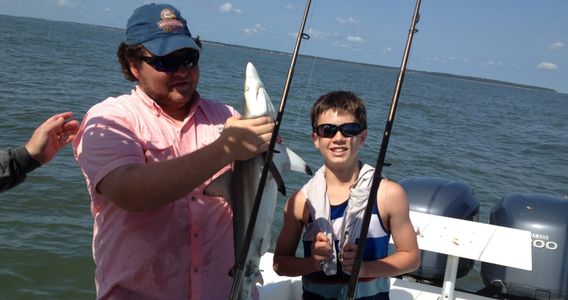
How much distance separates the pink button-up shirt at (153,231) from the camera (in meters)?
2.51

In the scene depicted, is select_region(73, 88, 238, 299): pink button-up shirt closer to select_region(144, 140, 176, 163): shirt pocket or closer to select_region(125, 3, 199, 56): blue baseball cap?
select_region(144, 140, 176, 163): shirt pocket

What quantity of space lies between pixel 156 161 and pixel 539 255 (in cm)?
410

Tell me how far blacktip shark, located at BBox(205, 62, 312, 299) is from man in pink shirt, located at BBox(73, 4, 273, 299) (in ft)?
0.25

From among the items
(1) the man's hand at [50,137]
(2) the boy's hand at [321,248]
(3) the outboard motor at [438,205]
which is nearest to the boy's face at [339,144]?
(2) the boy's hand at [321,248]

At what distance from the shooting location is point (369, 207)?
278cm

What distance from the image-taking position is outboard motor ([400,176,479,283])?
518cm

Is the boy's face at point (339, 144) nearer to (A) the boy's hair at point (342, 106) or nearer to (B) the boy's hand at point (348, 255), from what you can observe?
(A) the boy's hair at point (342, 106)

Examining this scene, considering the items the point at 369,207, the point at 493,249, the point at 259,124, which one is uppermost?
the point at 259,124

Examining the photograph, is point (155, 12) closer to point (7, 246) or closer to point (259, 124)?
point (259, 124)

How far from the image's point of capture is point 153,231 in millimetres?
2557

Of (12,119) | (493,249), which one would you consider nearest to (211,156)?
(493,249)

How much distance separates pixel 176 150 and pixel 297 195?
100cm

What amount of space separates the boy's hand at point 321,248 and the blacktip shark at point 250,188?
0.92 ft

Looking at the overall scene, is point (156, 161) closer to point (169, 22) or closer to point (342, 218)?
point (169, 22)
